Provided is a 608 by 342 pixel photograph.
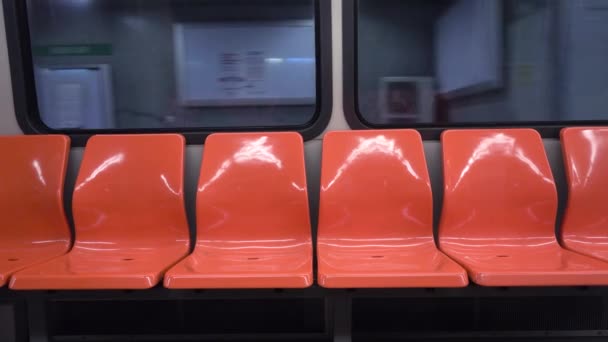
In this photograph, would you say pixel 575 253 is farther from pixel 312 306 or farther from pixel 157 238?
pixel 157 238

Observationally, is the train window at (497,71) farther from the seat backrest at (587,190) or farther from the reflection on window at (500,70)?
the seat backrest at (587,190)

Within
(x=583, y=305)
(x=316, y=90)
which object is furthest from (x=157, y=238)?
(x=583, y=305)

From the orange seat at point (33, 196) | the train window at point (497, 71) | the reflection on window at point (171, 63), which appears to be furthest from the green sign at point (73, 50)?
the train window at point (497, 71)

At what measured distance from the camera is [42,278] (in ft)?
4.14

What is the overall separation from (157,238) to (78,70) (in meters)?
1.16

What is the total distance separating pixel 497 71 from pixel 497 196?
844 millimetres

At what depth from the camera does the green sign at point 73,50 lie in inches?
79.9

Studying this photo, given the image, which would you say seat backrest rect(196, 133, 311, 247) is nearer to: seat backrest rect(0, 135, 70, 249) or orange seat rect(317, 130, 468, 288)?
orange seat rect(317, 130, 468, 288)

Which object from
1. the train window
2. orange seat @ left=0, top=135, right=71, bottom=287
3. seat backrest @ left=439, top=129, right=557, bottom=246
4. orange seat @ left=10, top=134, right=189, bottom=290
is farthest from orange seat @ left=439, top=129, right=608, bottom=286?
orange seat @ left=0, top=135, right=71, bottom=287

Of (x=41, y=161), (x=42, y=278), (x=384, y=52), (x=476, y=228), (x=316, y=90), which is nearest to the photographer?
(x=42, y=278)

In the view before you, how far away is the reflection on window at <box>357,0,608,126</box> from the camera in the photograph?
197 cm

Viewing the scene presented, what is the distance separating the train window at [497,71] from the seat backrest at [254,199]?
0.50 metres

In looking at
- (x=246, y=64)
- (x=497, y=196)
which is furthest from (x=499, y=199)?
(x=246, y=64)

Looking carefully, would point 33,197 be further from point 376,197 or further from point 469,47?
point 469,47
